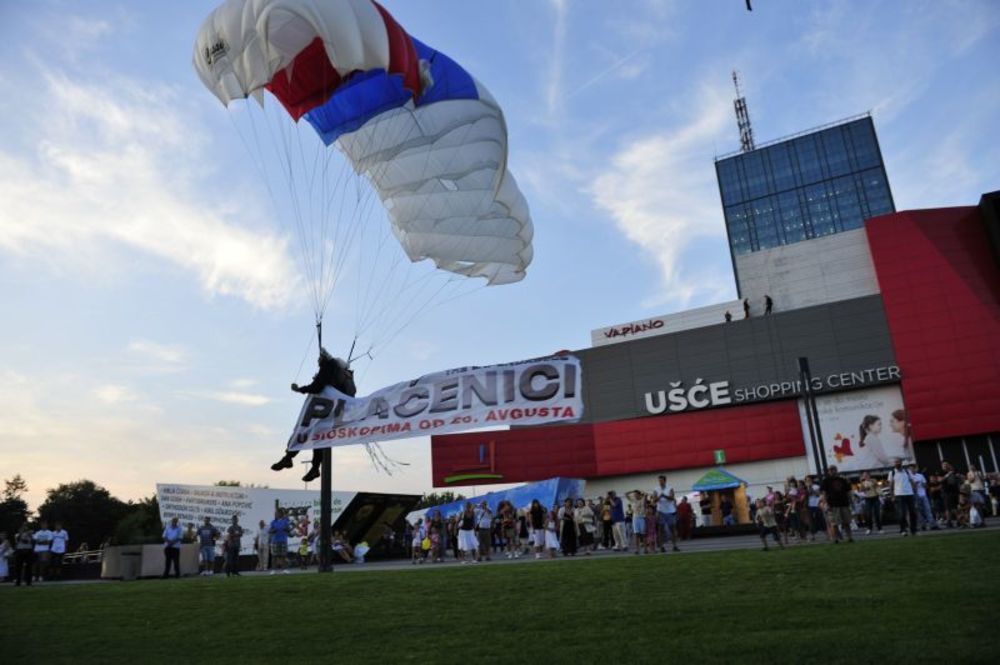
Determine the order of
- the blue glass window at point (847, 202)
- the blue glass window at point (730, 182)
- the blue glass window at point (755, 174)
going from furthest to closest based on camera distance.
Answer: the blue glass window at point (730, 182) → the blue glass window at point (755, 174) → the blue glass window at point (847, 202)

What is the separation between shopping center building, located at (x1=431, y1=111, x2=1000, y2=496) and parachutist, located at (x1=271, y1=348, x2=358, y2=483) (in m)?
22.6

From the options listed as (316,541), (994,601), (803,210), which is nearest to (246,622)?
(994,601)

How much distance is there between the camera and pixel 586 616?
7.36 metres

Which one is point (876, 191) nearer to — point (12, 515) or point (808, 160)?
point (808, 160)

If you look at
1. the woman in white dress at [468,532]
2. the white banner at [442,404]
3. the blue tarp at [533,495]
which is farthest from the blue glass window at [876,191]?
the white banner at [442,404]

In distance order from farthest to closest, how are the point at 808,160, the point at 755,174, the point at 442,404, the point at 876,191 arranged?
the point at 755,174, the point at 808,160, the point at 876,191, the point at 442,404

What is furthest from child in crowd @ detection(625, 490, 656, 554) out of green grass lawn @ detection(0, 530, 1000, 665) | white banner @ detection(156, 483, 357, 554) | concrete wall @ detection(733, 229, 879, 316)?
concrete wall @ detection(733, 229, 879, 316)

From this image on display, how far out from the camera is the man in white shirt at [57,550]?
21139mm

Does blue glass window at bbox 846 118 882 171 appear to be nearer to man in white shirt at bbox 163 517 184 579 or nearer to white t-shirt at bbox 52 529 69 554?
man in white shirt at bbox 163 517 184 579

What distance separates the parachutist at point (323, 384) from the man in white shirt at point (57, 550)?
933 cm

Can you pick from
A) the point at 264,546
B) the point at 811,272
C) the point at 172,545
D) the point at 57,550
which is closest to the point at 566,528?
the point at 172,545

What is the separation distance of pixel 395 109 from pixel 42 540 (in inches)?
612

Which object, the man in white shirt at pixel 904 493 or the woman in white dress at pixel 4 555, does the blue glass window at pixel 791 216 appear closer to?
the man in white shirt at pixel 904 493

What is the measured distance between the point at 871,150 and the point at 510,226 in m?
145
